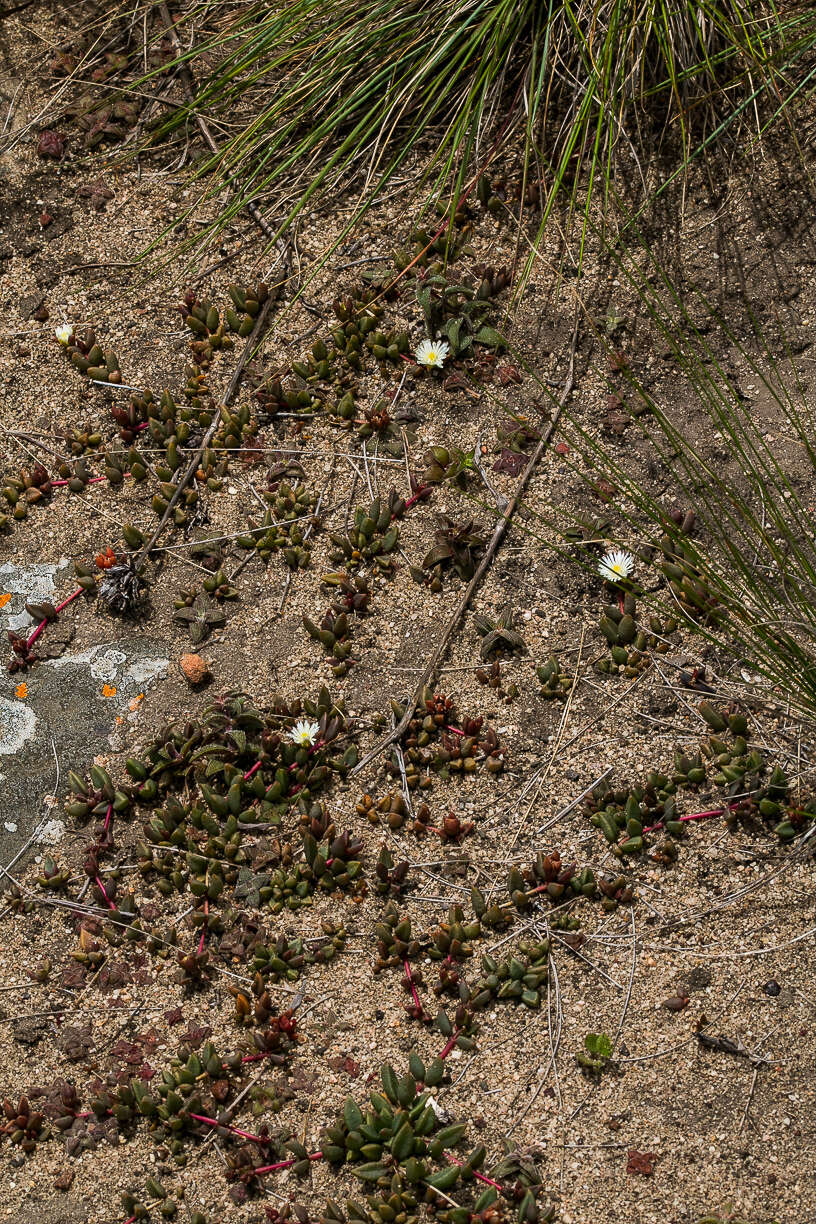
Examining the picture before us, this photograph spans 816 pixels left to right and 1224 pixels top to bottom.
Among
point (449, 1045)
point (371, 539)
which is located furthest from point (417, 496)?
point (449, 1045)


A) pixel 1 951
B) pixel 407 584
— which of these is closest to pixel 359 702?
Result: pixel 407 584

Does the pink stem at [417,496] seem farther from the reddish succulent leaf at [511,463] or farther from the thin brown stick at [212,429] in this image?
the thin brown stick at [212,429]

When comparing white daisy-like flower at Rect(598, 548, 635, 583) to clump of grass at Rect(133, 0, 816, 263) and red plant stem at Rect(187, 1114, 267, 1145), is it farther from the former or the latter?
red plant stem at Rect(187, 1114, 267, 1145)

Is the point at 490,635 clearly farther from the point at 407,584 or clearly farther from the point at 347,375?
the point at 347,375

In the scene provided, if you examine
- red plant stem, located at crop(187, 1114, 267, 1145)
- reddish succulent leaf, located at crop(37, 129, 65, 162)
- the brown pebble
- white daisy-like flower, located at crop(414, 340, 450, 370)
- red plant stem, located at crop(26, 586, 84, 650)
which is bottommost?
red plant stem, located at crop(187, 1114, 267, 1145)

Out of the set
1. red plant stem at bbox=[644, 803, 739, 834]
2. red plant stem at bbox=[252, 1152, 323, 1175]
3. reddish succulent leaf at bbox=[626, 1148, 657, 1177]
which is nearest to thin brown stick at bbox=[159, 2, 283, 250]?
red plant stem at bbox=[644, 803, 739, 834]
